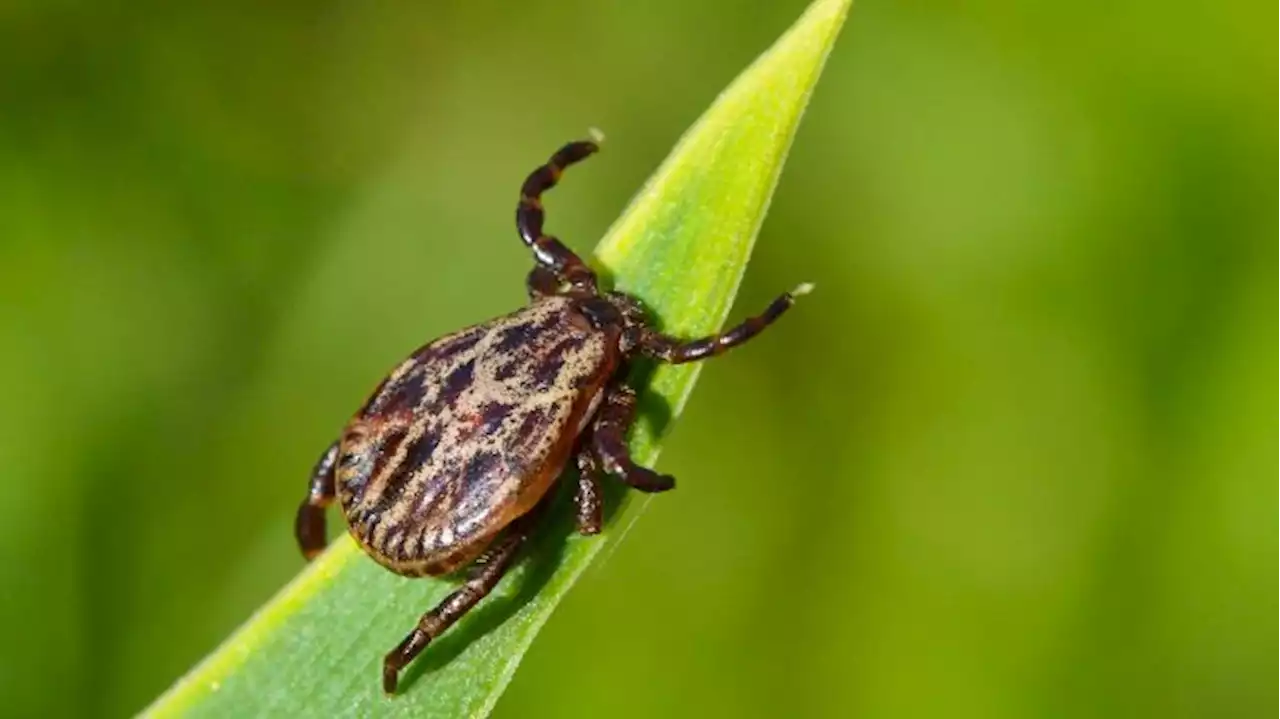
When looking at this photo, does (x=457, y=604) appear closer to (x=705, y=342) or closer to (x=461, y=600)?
(x=461, y=600)

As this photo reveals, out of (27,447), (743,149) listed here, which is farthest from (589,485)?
(27,447)

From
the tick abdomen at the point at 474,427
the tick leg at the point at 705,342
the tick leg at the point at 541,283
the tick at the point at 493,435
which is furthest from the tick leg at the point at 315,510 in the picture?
the tick leg at the point at 705,342

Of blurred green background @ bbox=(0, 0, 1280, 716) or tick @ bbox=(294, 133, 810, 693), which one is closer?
tick @ bbox=(294, 133, 810, 693)

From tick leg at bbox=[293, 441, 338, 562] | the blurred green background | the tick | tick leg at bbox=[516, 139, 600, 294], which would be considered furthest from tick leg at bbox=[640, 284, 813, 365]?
the blurred green background

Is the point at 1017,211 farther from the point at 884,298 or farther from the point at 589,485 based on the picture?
the point at 589,485

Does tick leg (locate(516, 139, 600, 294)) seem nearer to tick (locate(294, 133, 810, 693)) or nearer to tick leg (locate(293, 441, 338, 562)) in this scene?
tick (locate(294, 133, 810, 693))

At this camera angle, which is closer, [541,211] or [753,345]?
[541,211]

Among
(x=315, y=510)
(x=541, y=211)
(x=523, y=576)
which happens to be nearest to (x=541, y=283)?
(x=541, y=211)
